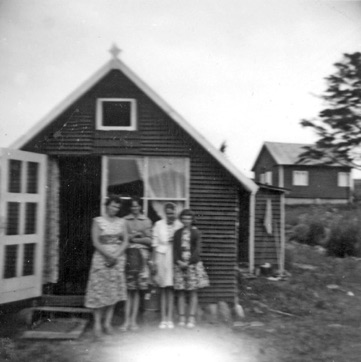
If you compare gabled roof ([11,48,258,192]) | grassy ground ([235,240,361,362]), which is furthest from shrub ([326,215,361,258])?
gabled roof ([11,48,258,192])

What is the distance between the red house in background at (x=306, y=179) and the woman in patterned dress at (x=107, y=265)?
2340 centimetres

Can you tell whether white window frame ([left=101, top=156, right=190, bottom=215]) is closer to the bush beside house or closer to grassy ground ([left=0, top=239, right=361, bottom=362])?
grassy ground ([left=0, top=239, right=361, bottom=362])

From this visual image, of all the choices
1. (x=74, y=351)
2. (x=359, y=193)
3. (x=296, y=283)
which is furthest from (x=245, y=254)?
(x=359, y=193)

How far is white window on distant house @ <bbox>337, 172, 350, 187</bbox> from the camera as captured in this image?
29.1 meters

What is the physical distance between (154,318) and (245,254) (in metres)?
7.56

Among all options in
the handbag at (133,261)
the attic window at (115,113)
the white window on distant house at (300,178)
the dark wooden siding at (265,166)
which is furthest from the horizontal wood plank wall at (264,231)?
the dark wooden siding at (265,166)

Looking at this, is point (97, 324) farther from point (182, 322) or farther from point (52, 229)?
point (52, 229)

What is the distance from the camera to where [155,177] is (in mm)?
7484

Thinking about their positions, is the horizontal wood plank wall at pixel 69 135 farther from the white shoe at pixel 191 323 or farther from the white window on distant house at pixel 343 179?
the white window on distant house at pixel 343 179

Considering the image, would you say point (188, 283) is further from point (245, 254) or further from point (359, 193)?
point (359, 193)

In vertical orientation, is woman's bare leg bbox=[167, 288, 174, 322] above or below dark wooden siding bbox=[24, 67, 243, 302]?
below

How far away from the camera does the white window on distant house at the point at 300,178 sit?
28.5 meters

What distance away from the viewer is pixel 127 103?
7484mm

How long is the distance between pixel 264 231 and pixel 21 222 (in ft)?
30.0
